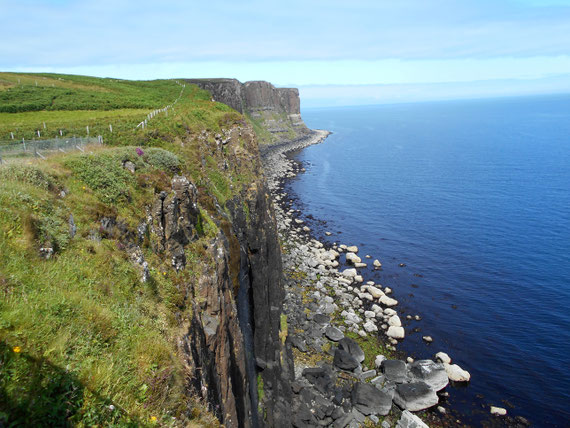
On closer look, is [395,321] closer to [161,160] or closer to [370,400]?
[370,400]

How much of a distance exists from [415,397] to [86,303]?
33.1 meters

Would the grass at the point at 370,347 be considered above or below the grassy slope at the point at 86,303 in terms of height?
below

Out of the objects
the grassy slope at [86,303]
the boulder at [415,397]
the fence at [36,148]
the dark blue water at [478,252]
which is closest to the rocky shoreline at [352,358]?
the boulder at [415,397]

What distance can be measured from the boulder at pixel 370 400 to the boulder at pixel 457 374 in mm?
8175

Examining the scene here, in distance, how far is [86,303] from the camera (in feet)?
30.1

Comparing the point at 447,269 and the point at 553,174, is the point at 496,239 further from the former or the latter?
the point at 553,174

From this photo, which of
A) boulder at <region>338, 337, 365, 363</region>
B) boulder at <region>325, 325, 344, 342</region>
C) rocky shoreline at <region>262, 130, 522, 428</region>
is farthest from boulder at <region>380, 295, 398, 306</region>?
boulder at <region>338, 337, 365, 363</region>

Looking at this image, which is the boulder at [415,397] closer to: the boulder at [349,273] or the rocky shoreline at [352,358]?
the rocky shoreline at [352,358]

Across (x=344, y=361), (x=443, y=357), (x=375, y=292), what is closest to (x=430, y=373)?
(x=443, y=357)

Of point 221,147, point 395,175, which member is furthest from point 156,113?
point 395,175

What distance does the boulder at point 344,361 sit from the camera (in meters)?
36.5

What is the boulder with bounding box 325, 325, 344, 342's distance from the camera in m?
41.1

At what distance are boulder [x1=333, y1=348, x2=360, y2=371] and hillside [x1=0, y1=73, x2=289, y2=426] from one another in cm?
987

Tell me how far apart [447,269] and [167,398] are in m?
57.5
